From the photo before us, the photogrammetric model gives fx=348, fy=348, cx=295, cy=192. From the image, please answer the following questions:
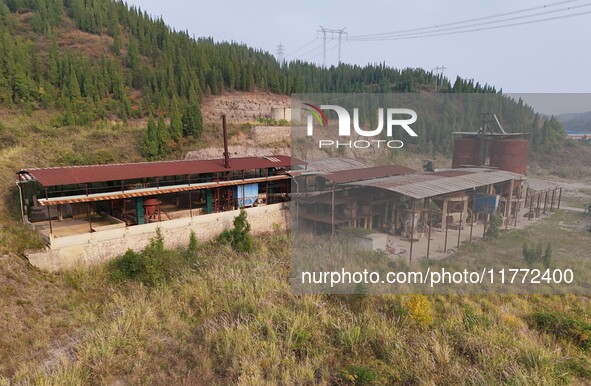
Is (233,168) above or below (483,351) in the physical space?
above

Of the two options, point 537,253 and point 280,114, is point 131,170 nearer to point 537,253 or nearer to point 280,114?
point 537,253

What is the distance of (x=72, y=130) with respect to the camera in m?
27.2

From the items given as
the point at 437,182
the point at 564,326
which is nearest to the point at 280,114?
the point at 437,182

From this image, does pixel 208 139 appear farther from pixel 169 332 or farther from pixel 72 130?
pixel 169 332

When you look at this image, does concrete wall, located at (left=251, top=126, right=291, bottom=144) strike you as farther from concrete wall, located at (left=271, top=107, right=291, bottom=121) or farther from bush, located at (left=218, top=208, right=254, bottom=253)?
bush, located at (left=218, top=208, right=254, bottom=253)

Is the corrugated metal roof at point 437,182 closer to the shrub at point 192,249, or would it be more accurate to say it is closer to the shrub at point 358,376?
the shrub at point 358,376

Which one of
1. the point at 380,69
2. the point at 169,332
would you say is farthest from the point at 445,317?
the point at 380,69

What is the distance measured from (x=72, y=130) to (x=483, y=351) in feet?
98.7

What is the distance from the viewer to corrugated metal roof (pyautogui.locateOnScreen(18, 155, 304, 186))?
50.4 ft

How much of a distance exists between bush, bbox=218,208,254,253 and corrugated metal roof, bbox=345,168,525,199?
6.94 metres

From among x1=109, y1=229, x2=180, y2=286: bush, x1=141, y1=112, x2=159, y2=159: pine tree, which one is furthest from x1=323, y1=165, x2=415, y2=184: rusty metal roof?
x1=141, y1=112, x2=159, y2=159: pine tree

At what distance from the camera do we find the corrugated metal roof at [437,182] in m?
12.8

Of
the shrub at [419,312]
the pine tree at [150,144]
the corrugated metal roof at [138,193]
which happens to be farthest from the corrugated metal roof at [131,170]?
the shrub at [419,312]

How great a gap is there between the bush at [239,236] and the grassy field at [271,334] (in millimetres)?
3876
